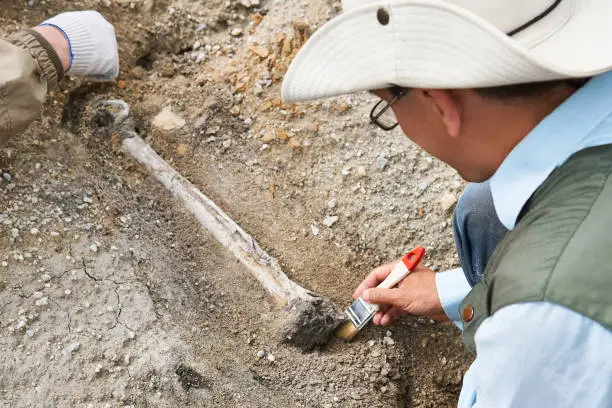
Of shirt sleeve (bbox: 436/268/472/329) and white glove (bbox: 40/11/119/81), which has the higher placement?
white glove (bbox: 40/11/119/81)

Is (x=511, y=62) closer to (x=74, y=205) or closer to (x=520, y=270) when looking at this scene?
(x=520, y=270)

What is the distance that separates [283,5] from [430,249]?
132 centimetres

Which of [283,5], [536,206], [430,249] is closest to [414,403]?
[430,249]

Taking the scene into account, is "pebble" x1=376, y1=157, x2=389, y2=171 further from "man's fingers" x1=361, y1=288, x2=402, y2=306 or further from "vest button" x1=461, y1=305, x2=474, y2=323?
"vest button" x1=461, y1=305, x2=474, y2=323

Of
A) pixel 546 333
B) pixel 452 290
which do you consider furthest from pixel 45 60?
pixel 546 333

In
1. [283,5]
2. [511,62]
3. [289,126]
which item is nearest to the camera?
[511,62]

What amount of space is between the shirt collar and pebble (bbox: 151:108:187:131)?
1709mm

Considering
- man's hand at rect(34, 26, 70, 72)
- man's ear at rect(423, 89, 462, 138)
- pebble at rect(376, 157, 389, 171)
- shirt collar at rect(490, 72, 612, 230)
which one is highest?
man's hand at rect(34, 26, 70, 72)

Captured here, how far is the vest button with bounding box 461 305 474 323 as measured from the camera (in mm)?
1297

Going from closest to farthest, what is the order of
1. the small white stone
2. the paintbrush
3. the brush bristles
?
the paintbrush → the brush bristles → the small white stone

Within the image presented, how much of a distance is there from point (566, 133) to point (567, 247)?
23cm

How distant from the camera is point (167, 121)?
2641mm

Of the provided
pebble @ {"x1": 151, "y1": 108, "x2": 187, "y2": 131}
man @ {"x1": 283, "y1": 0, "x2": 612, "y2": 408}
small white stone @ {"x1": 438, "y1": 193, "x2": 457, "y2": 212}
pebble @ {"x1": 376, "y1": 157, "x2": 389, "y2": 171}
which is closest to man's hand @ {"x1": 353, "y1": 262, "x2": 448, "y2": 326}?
small white stone @ {"x1": 438, "y1": 193, "x2": 457, "y2": 212}

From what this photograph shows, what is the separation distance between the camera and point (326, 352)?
2.09 metres
